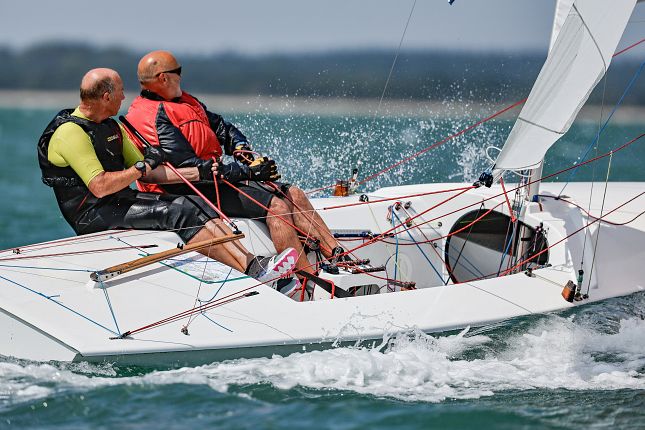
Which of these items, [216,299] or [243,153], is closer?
[216,299]

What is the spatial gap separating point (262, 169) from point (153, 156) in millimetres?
525

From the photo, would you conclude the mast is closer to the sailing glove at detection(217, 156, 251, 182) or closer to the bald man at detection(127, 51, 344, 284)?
the bald man at detection(127, 51, 344, 284)

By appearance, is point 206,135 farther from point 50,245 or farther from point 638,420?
point 638,420

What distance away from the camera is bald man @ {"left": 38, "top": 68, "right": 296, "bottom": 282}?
4184 millimetres

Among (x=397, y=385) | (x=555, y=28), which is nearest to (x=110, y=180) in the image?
(x=397, y=385)

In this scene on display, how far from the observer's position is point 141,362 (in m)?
3.57

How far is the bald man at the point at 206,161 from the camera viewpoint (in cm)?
456

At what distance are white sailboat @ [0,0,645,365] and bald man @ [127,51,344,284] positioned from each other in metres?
0.16

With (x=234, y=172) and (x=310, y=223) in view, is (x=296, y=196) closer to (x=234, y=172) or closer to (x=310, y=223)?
(x=310, y=223)

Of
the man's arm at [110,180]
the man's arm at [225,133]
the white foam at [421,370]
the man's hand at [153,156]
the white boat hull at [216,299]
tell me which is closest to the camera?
the white foam at [421,370]

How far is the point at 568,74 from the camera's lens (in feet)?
14.1

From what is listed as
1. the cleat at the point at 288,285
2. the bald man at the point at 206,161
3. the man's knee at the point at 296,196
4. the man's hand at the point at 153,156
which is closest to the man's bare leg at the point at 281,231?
the bald man at the point at 206,161

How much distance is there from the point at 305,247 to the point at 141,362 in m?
1.36

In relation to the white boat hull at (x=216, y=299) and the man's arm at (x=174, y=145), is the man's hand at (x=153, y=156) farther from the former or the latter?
the white boat hull at (x=216, y=299)
